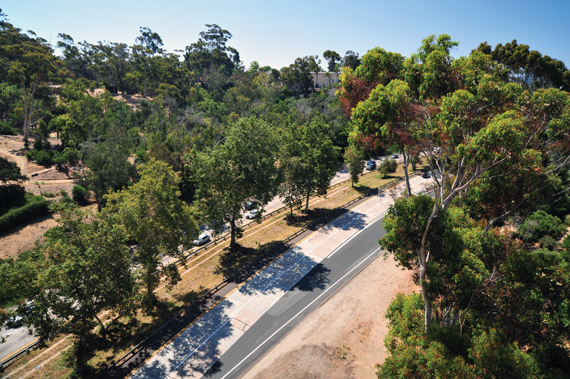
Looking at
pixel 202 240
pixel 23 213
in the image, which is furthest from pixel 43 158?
pixel 202 240

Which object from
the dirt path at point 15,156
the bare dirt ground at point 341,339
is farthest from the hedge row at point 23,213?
the bare dirt ground at point 341,339

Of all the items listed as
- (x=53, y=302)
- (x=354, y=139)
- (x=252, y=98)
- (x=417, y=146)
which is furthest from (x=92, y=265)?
(x=252, y=98)

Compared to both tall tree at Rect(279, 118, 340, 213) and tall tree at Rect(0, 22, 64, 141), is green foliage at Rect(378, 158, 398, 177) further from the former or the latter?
tall tree at Rect(0, 22, 64, 141)

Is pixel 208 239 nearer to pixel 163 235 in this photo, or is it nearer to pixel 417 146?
pixel 163 235

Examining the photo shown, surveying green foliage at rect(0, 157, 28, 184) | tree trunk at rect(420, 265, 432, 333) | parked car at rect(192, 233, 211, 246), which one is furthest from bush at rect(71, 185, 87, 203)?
tree trunk at rect(420, 265, 432, 333)

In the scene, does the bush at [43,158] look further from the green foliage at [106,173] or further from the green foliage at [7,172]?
the green foliage at [106,173]

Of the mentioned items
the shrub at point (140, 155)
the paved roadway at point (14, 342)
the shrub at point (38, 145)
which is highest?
the shrub at point (38, 145)
